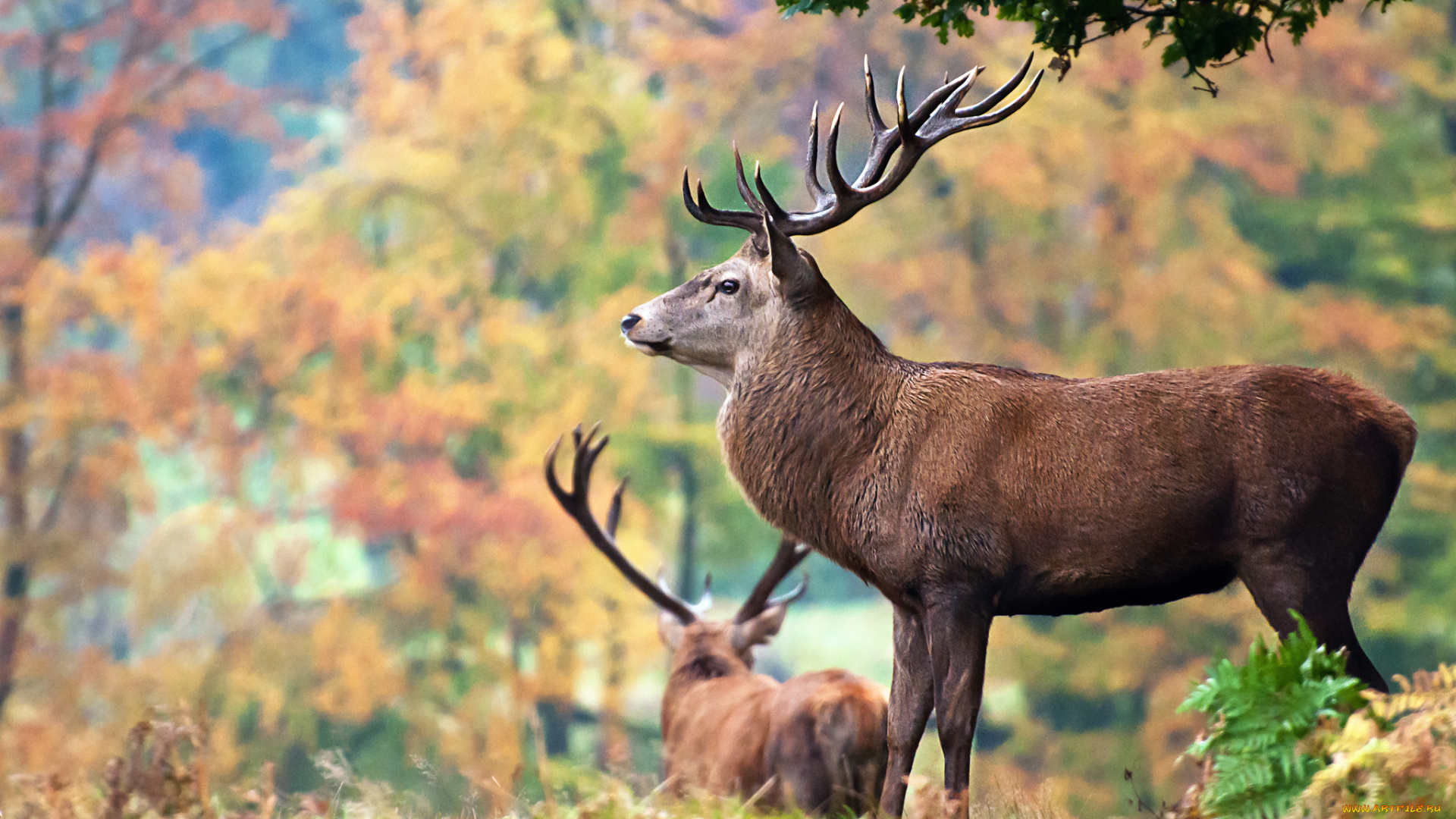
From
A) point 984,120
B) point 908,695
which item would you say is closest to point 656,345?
point 984,120

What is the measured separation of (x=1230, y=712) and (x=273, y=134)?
14770 millimetres

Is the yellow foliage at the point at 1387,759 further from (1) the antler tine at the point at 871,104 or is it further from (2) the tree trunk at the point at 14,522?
(2) the tree trunk at the point at 14,522

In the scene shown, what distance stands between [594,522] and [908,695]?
9.25ft

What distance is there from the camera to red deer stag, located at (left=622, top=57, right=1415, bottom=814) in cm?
361

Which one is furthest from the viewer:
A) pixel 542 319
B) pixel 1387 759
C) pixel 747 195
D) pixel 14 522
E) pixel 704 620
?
pixel 542 319

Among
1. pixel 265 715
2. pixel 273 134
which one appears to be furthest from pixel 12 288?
pixel 265 715

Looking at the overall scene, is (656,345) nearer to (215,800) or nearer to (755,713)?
(755,713)

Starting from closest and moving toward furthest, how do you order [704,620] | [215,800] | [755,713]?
[215,800] < [755,713] < [704,620]

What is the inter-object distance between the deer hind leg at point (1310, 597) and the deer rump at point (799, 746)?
1501mm

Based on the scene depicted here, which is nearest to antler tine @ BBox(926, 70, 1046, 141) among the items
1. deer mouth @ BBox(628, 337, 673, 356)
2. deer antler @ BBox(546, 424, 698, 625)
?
deer mouth @ BBox(628, 337, 673, 356)

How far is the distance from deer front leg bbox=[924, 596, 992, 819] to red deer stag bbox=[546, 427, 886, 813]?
0.39 metres

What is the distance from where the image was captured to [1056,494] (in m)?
3.66

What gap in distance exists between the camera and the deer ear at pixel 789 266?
13.1 feet

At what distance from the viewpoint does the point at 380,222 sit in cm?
1595
